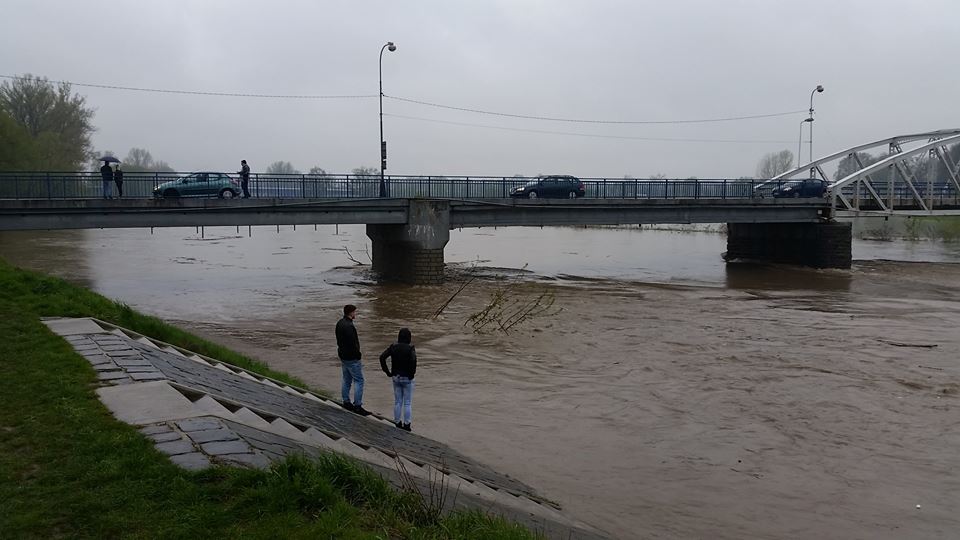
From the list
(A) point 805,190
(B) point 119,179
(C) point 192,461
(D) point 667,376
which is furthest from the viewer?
(A) point 805,190

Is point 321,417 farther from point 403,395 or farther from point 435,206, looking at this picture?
point 435,206

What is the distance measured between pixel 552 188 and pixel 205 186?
17060 mm

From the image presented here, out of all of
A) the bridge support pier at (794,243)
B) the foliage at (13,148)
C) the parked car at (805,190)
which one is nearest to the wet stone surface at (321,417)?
the bridge support pier at (794,243)

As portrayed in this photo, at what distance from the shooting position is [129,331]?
12.0 m

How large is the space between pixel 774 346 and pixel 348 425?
14518 mm

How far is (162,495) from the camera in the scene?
5.25m

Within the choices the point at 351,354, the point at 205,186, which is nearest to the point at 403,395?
the point at 351,354

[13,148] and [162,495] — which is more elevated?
[13,148]

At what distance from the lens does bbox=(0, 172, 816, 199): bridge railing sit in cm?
2895

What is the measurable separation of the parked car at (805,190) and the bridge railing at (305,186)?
7705mm

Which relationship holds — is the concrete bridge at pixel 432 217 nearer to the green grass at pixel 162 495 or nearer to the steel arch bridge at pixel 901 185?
the steel arch bridge at pixel 901 185

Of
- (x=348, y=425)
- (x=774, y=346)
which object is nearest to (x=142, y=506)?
(x=348, y=425)

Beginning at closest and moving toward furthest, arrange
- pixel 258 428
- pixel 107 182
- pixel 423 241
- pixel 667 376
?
pixel 258 428 → pixel 667 376 → pixel 107 182 → pixel 423 241

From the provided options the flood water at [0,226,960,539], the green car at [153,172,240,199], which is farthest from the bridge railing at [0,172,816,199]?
the flood water at [0,226,960,539]
